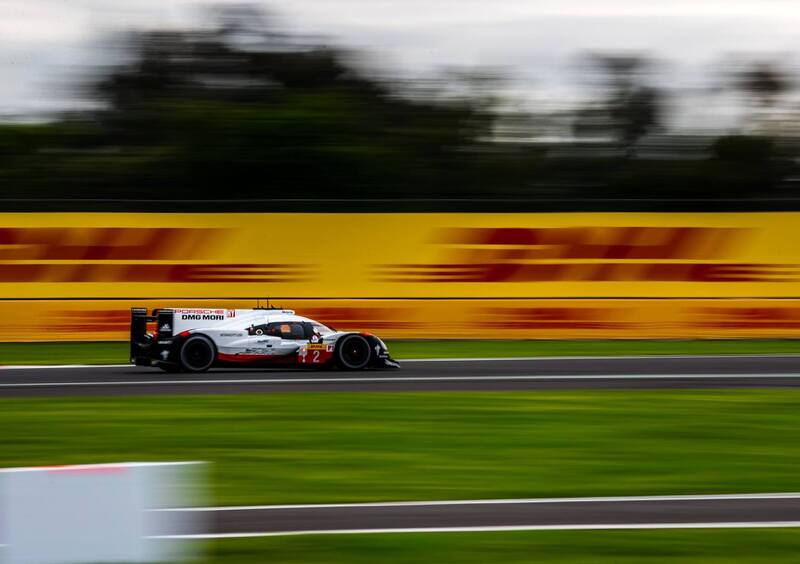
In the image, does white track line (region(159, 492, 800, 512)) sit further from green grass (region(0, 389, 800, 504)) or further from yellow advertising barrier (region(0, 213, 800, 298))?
yellow advertising barrier (region(0, 213, 800, 298))

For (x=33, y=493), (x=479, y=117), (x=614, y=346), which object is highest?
(x=479, y=117)

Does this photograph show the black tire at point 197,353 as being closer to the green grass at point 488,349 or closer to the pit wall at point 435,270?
the green grass at point 488,349

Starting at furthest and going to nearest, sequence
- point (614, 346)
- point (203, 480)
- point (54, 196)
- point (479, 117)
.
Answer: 1. point (479, 117)
2. point (54, 196)
3. point (614, 346)
4. point (203, 480)

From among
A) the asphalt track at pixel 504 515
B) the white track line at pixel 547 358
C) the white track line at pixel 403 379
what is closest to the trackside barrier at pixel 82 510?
the asphalt track at pixel 504 515

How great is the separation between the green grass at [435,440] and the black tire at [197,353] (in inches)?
98.7

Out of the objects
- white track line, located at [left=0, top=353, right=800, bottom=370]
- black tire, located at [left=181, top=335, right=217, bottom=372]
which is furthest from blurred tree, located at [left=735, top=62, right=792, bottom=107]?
black tire, located at [left=181, top=335, right=217, bottom=372]

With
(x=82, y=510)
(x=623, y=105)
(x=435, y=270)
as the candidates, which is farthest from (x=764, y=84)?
(x=82, y=510)

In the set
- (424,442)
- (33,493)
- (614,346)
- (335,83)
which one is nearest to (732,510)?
(424,442)

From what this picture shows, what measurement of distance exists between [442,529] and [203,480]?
243cm

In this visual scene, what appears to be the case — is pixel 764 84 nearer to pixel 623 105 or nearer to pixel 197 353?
pixel 623 105

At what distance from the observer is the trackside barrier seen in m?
4.77

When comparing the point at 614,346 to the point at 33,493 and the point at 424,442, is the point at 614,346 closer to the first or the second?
the point at 424,442

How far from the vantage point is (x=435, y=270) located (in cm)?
2258

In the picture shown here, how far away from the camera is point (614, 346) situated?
68.2 feet
